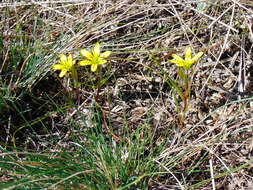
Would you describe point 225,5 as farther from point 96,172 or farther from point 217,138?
point 96,172

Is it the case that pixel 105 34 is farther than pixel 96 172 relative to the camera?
Yes

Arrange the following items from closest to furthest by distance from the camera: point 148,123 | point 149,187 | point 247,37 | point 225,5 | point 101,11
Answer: point 149,187 < point 148,123 < point 247,37 < point 225,5 < point 101,11

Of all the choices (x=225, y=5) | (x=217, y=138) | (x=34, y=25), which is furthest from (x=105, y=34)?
(x=217, y=138)

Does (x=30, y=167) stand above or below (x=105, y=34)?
below

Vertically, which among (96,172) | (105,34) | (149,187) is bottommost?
(149,187)

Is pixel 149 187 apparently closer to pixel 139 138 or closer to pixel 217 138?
pixel 139 138

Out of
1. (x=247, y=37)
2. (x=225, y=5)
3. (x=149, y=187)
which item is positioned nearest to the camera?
(x=149, y=187)
